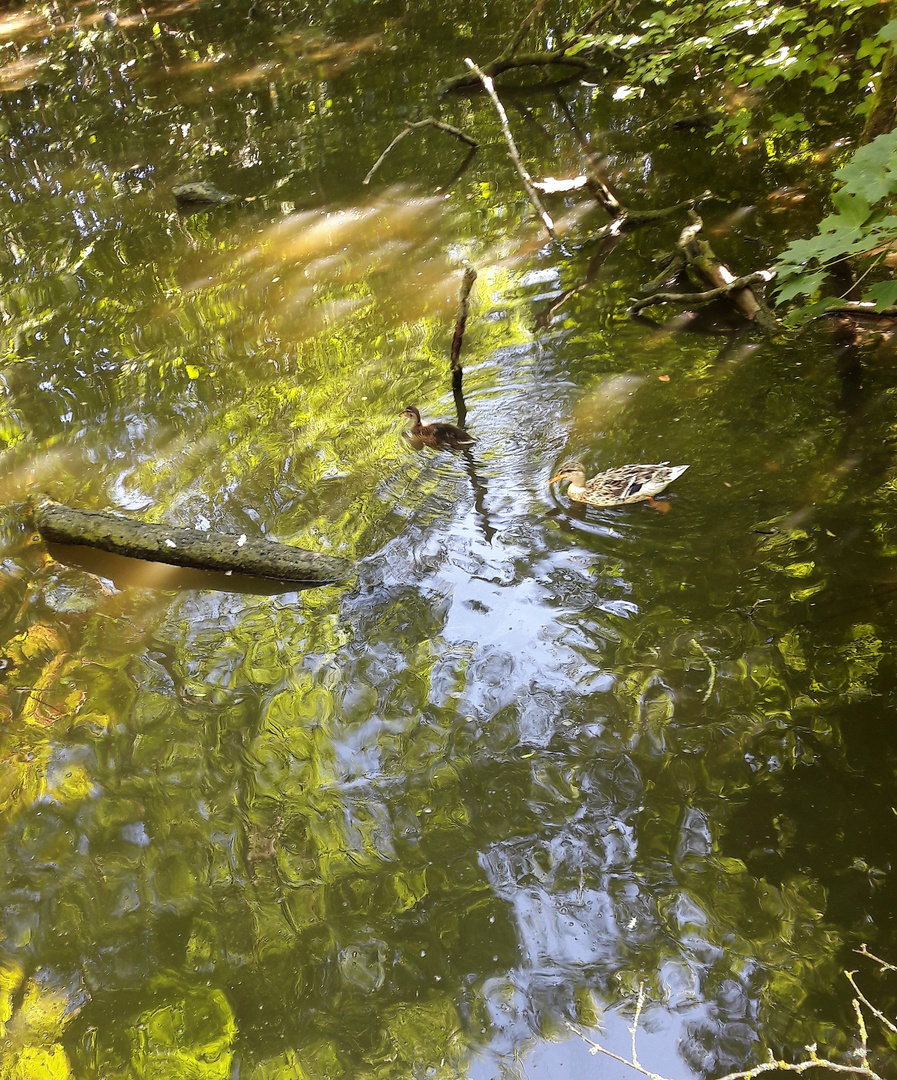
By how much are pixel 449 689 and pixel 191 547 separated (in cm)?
198

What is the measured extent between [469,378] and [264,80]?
34.7 feet

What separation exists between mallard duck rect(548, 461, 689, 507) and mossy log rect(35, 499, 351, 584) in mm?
1515

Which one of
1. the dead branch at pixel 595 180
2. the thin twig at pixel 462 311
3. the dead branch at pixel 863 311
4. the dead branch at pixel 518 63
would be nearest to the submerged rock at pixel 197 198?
the dead branch at pixel 518 63

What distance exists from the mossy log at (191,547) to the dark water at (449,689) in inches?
6.5

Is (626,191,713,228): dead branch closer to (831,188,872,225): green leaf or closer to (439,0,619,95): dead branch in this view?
(831,188,872,225): green leaf

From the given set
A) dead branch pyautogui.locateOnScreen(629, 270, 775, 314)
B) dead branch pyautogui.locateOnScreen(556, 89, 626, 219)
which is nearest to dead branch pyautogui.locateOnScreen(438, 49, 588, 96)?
dead branch pyautogui.locateOnScreen(556, 89, 626, 219)

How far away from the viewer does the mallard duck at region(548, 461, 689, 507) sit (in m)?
4.31

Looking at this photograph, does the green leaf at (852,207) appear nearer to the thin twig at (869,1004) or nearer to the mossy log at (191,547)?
the thin twig at (869,1004)

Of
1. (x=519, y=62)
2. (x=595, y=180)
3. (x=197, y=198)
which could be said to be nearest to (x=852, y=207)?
(x=595, y=180)

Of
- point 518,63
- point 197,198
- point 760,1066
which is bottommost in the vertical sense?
point 760,1066

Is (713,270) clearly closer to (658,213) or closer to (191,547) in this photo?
(658,213)

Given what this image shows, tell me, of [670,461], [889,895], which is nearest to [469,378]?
[670,461]

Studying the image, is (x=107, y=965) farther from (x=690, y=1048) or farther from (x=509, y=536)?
(x=509, y=536)

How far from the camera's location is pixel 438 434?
17.0 feet
